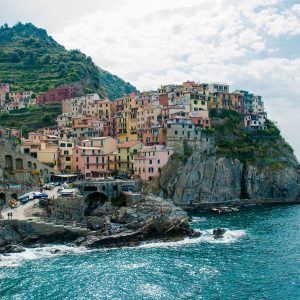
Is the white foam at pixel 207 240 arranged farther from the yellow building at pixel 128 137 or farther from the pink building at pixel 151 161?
the yellow building at pixel 128 137

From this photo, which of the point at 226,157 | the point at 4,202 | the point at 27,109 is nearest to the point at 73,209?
the point at 4,202

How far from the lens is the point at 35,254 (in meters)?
64.0

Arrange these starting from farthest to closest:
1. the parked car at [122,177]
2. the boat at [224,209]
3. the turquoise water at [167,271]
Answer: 1. the parked car at [122,177]
2. the boat at [224,209]
3. the turquoise water at [167,271]

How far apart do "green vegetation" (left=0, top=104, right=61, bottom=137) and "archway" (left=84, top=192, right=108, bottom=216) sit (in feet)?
164

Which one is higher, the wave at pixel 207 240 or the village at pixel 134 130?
the village at pixel 134 130

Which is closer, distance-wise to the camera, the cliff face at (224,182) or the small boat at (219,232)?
the small boat at (219,232)

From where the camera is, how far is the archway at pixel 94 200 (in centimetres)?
9565

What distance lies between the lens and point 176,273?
56.3 meters

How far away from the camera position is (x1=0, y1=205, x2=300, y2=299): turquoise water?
164 feet

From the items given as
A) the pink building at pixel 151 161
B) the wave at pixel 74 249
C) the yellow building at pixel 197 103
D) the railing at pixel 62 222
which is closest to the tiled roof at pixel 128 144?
the pink building at pixel 151 161

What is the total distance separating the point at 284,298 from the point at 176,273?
1322 cm

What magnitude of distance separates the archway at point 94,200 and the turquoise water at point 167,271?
2793cm

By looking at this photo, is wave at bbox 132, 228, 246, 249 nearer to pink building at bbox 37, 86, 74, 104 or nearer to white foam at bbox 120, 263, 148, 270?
white foam at bbox 120, 263, 148, 270

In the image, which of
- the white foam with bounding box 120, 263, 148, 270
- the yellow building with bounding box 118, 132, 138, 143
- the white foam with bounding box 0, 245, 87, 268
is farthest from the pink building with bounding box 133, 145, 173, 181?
the white foam with bounding box 120, 263, 148, 270
